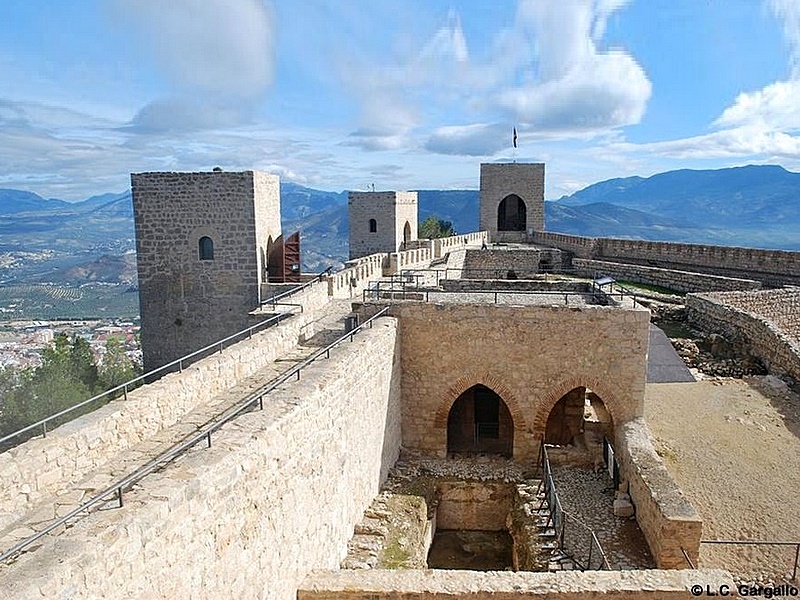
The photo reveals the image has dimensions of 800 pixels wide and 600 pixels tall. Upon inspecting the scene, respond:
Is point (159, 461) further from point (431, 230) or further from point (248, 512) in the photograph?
point (431, 230)

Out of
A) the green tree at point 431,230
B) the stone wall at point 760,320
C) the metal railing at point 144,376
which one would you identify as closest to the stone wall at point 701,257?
the stone wall at point 760,320

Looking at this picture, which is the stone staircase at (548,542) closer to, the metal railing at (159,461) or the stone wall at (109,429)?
the metal railing at (159,461)

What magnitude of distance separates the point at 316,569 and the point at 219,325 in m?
9.96

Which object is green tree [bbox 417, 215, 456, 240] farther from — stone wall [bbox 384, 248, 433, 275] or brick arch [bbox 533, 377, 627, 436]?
brick arch [bbox 533, 377, 627, 436]

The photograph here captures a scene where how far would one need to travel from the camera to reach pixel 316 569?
6.76 metres

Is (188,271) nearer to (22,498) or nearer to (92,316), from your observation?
(22,498)

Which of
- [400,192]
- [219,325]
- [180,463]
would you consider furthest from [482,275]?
[180,463]

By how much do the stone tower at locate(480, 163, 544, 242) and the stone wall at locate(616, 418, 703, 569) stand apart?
26.6 metres

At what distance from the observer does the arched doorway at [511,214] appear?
122ft

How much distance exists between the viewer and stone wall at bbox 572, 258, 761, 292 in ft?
67.6

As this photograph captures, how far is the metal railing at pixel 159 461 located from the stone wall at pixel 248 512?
10 centimetres

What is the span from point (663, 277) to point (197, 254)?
17120 millimetres

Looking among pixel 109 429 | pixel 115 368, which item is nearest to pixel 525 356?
pixel 109 429

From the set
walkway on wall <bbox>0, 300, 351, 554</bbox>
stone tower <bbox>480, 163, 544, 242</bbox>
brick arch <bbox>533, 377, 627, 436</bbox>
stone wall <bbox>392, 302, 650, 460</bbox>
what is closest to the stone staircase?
brick arch <bbox>533, 377, 627, 436</bbox>
